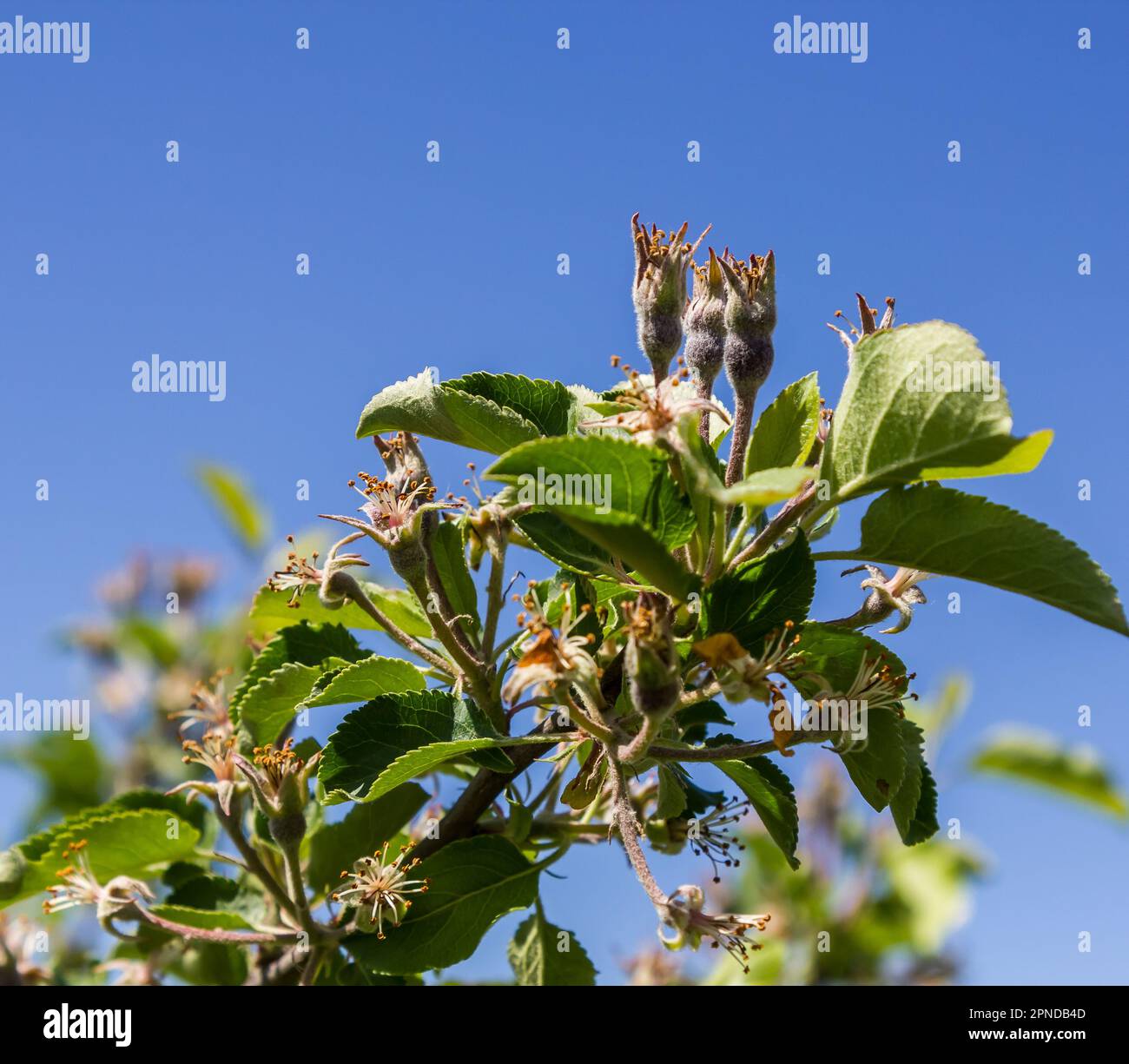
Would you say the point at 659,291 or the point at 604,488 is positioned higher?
the point at 659,291

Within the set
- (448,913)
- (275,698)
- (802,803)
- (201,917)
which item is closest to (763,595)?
(448,913)

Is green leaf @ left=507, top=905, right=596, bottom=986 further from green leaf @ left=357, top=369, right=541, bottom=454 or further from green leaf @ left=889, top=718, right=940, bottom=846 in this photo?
green leaf @ left=357, top=369, right=541, bottom=454

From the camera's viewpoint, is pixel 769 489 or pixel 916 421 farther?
pixel 916 421

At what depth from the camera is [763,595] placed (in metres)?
1.88

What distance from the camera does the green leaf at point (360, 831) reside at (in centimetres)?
260

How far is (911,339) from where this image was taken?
180cm

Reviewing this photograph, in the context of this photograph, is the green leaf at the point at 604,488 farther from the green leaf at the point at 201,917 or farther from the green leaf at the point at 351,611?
the green leaf at the point at 201,917

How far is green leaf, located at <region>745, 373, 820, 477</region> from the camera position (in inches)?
79.1

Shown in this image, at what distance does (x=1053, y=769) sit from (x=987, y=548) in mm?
4411

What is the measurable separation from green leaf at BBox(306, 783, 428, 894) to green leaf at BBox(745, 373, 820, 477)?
113 centimetres

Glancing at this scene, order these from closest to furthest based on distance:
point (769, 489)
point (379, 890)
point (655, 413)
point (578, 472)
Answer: point (769, 489) < point (578, 472) < point (655, 413) < point (379, 890)

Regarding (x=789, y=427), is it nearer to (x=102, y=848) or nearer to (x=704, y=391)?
(x=704, y=391)
